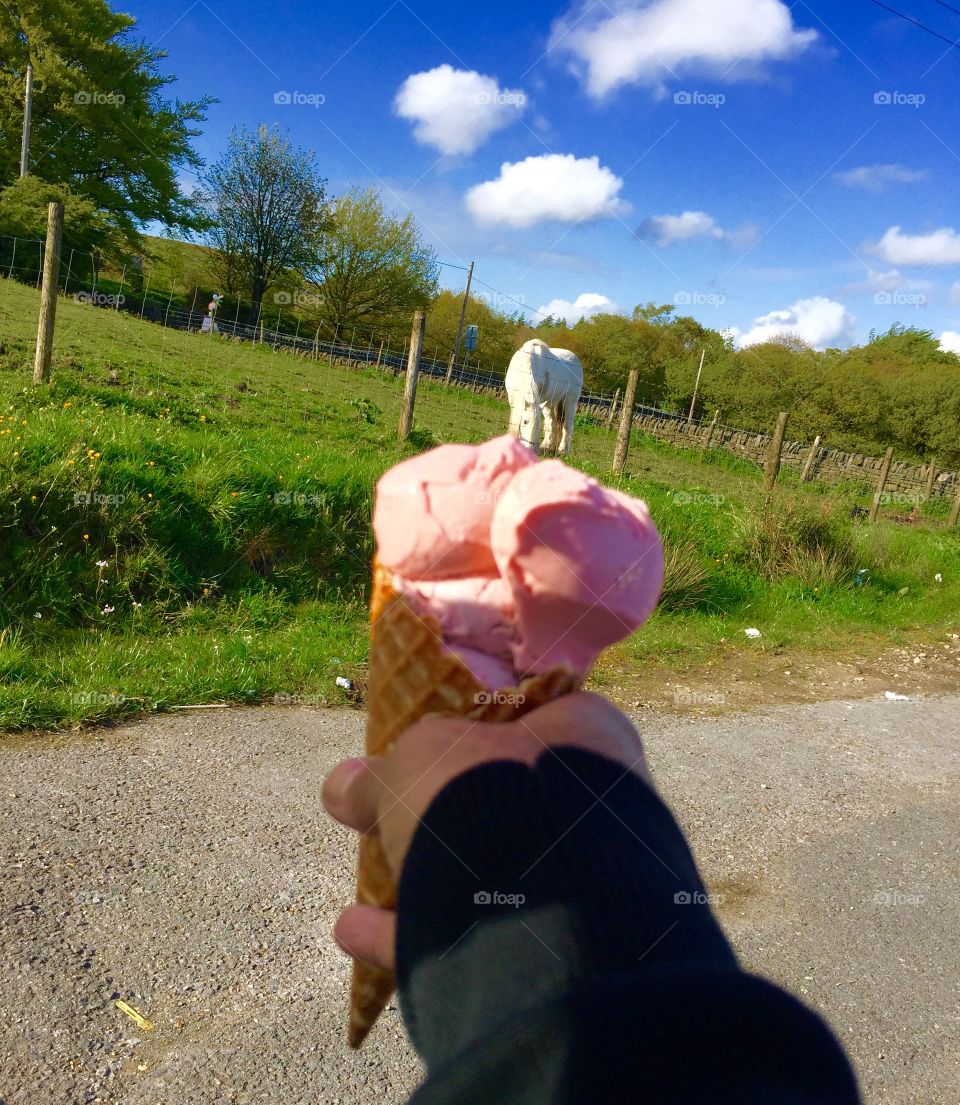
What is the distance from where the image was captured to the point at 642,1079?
0.54 m

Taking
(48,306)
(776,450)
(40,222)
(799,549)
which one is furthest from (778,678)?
(40,222)

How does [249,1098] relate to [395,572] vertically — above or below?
below

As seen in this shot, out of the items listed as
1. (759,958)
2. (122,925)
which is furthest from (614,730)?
(759,958)

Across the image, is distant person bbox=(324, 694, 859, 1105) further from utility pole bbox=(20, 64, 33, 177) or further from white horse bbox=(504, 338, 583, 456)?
utility pole bbox=(20, 64, 33, 177)

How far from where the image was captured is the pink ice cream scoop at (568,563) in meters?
0.56

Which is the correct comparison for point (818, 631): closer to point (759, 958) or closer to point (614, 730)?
point (759, 958)

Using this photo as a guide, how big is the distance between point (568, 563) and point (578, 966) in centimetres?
26

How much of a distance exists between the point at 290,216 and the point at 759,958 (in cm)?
4789

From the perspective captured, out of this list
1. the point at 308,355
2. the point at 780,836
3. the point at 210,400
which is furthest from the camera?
the point at 308,355

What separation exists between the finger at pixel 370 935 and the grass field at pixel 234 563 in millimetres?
4128

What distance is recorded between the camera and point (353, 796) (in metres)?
0.63

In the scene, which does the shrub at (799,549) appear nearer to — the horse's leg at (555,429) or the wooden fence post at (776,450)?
the wooden fence post at (776,450)

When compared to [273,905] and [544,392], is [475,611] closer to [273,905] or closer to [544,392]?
[273,905]

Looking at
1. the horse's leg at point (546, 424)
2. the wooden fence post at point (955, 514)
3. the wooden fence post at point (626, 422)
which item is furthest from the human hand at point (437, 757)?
the wooden fence post at point (955, 514)
